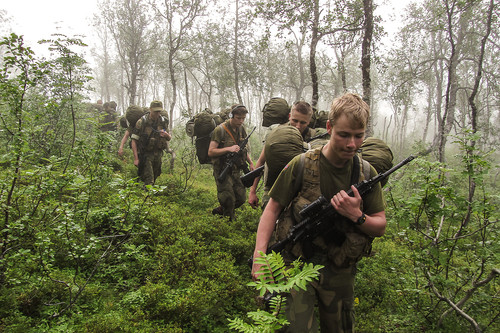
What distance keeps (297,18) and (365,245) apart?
7755 millimetres

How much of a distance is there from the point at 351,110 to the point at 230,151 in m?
3.51

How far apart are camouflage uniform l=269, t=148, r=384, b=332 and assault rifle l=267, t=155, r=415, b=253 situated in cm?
7

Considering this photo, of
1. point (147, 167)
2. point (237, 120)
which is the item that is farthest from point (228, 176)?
point (147, 167)

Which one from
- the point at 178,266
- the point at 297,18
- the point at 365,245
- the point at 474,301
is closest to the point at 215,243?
the point at 178,266

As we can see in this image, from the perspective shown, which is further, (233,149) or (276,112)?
(233,149)

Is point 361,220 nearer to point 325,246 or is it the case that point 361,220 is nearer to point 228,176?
point 325,246

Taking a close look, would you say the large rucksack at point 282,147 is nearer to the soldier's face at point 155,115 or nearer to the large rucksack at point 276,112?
the large rucksack at point 276,112

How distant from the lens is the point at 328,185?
2031 millimetres

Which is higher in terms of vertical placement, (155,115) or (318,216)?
(155,115)

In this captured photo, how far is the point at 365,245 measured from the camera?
6.55ft

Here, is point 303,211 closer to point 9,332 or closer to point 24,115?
point 9,332

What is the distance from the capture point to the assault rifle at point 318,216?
6.17ft

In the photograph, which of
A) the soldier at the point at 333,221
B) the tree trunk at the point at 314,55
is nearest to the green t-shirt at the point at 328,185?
the soldier at the point at 333,221

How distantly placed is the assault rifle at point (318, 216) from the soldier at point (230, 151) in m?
3.24
